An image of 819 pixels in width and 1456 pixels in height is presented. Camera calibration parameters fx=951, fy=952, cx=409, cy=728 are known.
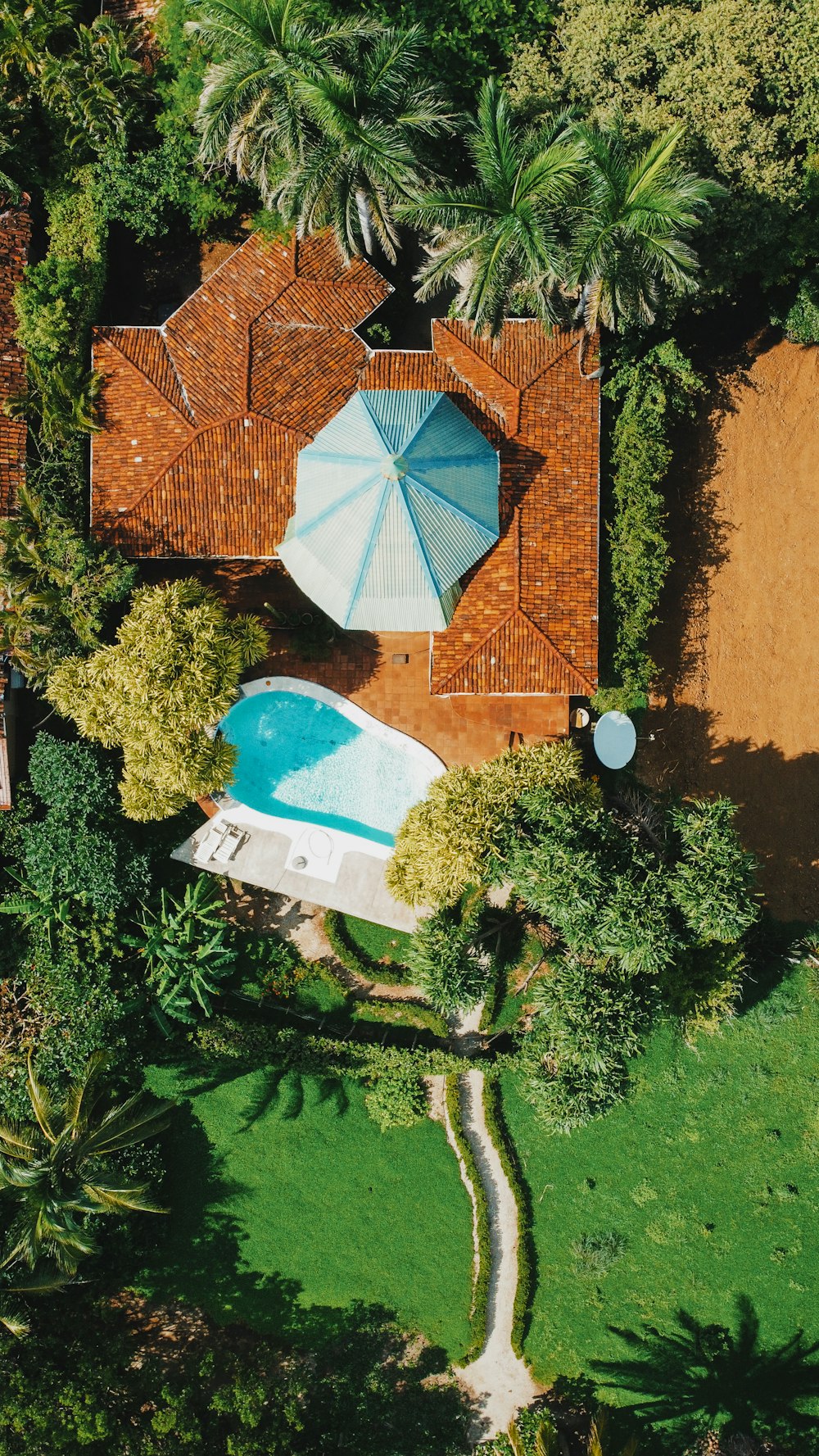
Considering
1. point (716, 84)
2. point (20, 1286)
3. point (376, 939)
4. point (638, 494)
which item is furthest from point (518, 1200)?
point (716, 84)

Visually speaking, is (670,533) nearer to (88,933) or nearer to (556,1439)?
(88,933)

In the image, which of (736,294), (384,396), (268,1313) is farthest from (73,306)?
(268,1313)

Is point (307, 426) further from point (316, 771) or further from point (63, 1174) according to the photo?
point (63, 1174)

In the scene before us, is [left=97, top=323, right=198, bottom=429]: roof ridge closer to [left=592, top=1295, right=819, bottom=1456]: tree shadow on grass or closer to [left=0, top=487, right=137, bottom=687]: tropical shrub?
[left=0, top=487, right=137, bottom=687]: tropical shrub

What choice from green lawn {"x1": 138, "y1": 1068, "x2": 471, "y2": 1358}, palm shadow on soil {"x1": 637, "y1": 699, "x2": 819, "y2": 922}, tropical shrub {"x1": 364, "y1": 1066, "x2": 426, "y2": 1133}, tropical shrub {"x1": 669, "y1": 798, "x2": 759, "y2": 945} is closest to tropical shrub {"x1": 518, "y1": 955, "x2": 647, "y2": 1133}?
tropical shrub {"x1": 669, "y1": 798, "x2": 759, "y2": 945}

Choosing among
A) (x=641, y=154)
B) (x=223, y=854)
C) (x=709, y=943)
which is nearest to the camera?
(x=641, y=154)

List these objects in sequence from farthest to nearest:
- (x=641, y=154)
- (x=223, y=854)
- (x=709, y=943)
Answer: (x=223, y=854), (x=709, y=943), (x=641, y=154)
